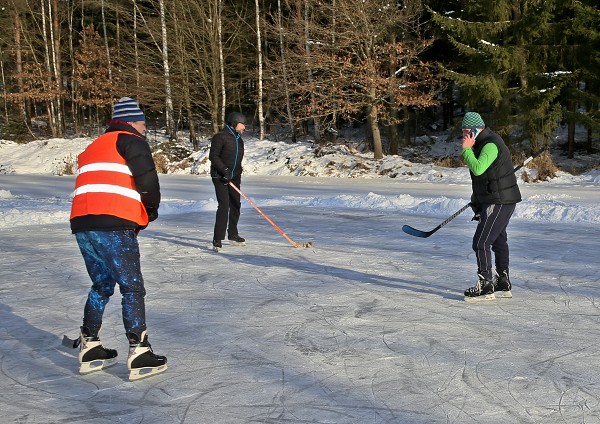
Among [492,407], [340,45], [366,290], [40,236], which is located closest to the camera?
[492,407]

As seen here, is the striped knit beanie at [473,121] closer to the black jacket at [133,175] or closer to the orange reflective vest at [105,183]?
the black jacket at [133,175]

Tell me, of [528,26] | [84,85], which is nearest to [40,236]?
[528,26]

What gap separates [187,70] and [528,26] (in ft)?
47.7

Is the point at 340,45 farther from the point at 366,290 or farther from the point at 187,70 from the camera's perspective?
the point at 366,290

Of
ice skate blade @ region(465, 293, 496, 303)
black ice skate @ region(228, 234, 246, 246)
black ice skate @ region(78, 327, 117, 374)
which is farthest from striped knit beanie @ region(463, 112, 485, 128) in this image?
black ice skate @ region(228, 234, 246, 246)

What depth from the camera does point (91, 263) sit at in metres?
3.90

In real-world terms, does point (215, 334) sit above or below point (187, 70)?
below

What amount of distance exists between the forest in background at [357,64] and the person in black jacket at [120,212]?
1851 cm

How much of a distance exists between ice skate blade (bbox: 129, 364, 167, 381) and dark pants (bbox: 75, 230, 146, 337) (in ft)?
0.68

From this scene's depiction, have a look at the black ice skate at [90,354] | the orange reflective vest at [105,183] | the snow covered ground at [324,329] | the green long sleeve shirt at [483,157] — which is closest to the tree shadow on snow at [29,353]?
the snow covered ground at [324,329]

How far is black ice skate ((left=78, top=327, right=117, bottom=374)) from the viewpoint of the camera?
389cm

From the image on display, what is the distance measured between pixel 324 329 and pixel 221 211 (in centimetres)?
391

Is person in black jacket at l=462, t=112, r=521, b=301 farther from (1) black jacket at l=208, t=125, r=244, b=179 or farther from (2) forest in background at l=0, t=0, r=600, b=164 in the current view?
(2) forest in background at l=0, t=0, r=600, b=164

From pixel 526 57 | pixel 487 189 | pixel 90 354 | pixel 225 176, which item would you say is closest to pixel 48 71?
pixel 526 57
